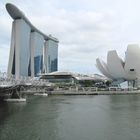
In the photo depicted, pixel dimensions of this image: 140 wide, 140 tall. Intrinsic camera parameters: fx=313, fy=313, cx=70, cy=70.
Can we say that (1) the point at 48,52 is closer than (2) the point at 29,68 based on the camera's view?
No

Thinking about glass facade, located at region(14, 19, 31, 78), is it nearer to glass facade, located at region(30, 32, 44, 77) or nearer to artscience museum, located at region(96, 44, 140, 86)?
glass facade, located at region(30, 32, 44, 77)

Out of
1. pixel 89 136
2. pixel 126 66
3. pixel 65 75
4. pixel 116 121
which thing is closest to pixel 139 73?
pixel 126 66

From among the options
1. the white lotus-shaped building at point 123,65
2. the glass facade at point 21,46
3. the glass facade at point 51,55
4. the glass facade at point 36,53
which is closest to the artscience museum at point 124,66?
the white lotus-shaped building at point 123,65

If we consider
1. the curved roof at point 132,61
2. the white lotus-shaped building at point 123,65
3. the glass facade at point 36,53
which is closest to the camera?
the curved roof at point 132,61

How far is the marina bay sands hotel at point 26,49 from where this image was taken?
85312 mm

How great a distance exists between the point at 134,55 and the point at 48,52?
49663 millimetres

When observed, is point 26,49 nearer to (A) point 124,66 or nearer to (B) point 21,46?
(B) point 21,46

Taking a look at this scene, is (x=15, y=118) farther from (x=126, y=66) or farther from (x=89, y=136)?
(x=126, y=66)

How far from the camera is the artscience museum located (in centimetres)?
7832

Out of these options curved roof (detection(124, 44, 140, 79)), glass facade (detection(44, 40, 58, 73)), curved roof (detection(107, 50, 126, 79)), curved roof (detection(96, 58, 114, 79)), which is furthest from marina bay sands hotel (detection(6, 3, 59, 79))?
curved roof (detection(124, 44, 140, 79))

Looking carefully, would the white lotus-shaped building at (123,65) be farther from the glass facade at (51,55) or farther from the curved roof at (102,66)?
the glass facade at (51,55)

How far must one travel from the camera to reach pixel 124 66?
82750mm

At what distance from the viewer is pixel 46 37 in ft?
391

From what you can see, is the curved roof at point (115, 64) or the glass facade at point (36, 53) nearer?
the curved roof at point (115, 64)
